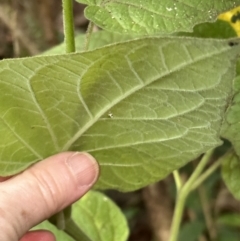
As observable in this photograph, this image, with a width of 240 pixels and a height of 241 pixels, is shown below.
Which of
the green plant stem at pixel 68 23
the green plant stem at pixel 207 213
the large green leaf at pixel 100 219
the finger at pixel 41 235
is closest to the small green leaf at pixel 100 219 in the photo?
the large green leaf at pixel 100 219

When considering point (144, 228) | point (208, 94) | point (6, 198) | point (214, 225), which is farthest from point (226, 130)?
point (144, 228)

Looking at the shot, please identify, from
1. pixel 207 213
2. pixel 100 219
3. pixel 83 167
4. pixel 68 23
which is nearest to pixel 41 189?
pixel 83 167

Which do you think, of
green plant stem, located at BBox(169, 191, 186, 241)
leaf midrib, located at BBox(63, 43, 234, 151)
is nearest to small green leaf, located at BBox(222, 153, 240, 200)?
green plant stem, located at BBox(169, 191, 186, 241)

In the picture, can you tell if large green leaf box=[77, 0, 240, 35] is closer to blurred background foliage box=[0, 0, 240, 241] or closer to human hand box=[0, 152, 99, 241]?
human hand box=[0, 152, 99, 241]

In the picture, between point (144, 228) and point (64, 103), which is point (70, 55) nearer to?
point (64, 103)

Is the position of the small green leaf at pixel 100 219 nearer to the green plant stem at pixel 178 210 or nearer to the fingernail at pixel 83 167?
the green plant stem at pixel 178 210

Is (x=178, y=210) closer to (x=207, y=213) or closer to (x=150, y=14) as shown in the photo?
(x=150, y=14)
